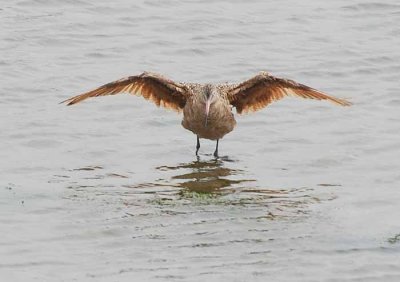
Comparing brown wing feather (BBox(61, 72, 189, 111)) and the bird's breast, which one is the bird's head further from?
brown wing feather (BBox(61, 72, 189, 111))

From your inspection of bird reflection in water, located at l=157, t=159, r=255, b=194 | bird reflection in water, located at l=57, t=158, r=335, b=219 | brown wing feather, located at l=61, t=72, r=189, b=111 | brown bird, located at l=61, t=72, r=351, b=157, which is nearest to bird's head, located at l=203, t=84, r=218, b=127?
brown bird, located at l=61, t=72, r=351, b=157

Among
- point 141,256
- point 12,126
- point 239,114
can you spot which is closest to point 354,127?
point 239,114

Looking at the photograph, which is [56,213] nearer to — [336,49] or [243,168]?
[243,168]

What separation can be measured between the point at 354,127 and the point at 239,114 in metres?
1.50

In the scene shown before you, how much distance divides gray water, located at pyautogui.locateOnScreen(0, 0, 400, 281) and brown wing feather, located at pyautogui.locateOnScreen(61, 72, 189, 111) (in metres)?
0.46

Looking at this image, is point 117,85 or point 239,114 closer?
point 117,85

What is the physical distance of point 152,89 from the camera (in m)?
14.5

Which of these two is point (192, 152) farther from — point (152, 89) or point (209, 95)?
point (152, 89)

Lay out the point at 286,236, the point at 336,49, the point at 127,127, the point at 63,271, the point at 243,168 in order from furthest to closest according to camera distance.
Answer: the point at 336,49
the point at 127,127
the point at 243,168
the point at 286,236
the point at 63,271

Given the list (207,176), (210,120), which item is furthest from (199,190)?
(210,120)

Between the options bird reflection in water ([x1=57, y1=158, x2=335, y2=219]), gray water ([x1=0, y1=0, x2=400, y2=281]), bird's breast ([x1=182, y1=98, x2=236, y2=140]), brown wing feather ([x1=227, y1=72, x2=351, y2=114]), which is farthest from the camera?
bird's breast ([x1=182, y1=98, x2=236, y2=140])

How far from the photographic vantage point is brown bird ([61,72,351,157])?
1394 centimetres

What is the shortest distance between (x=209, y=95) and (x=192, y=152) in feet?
2.66

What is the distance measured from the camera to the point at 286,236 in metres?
10.8
